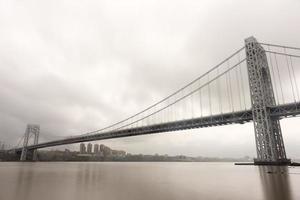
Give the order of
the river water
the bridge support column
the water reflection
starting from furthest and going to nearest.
→ the bridge support column
the river water
the water reflection

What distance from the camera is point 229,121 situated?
1821 inches

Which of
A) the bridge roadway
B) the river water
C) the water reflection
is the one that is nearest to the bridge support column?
the bridge roadway

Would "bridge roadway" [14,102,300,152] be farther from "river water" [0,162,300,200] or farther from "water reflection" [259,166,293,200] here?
"water reflection" [259,166,293,200]

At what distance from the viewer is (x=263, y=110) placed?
43812 millimetres

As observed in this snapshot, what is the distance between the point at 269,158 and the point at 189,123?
16650 millimetres

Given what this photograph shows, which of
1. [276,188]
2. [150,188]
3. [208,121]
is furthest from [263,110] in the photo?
[150,188]

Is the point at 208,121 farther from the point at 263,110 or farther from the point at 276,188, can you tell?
the point at 276,188

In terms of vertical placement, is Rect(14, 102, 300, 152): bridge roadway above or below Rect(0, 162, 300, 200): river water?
above

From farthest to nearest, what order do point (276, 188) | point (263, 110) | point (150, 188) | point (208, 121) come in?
point (208, 121) → point (263, 110) → point (150, 188) → point (276, 188)

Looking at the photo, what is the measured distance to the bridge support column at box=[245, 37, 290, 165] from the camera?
140 ft

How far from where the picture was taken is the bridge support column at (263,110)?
4266 centimetres

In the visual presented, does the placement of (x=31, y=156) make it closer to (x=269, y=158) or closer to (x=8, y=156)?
(x=8, y=156)

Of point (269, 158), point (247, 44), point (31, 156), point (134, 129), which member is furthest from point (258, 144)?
point (31, 156)

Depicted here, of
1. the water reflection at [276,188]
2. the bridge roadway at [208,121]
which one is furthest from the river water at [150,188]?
the bridge roadway at [208,121]
